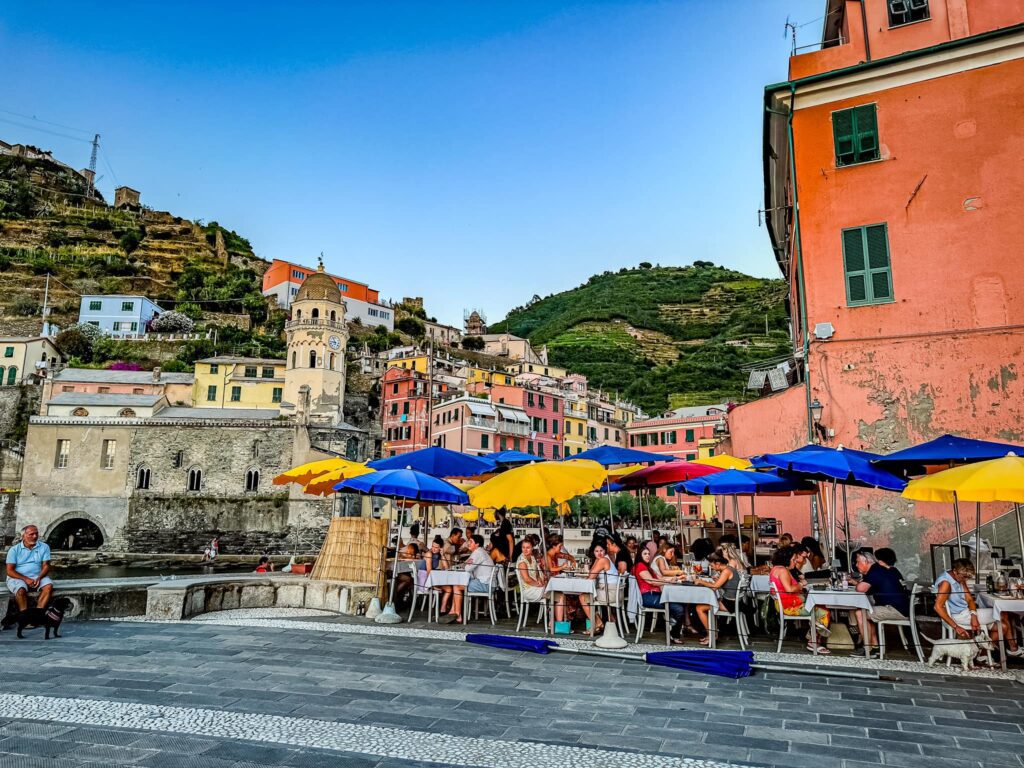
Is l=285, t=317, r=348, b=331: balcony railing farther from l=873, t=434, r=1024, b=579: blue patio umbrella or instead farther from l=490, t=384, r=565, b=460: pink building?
l=873, t=434, r=1024, b=579: blue patio umbrella

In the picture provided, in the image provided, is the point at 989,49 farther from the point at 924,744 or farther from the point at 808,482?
the point at 924,744

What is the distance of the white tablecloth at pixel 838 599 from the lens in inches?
303

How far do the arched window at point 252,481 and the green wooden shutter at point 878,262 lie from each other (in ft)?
135

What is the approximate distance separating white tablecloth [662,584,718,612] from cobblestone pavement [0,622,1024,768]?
135 cm

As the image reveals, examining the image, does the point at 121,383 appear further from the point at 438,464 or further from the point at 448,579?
the point at 448,579

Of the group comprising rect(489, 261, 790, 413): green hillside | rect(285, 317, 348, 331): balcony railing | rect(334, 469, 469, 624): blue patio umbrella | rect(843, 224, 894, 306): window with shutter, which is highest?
rect(489, 261, 790, 413): green hillside

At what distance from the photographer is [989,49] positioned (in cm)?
1209

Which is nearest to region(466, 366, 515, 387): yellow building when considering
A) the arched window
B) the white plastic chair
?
the arched window

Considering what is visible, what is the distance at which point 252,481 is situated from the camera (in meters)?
45.5

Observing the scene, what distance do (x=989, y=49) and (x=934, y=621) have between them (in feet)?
33.0

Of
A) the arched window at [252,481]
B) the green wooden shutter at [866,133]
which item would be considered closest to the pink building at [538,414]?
the arched window at [252,481]

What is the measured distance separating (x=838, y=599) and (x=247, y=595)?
899cm

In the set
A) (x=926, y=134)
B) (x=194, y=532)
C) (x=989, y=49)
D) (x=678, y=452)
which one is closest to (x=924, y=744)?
(x=926, y=134)

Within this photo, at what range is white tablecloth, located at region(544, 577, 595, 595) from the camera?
896 cm
